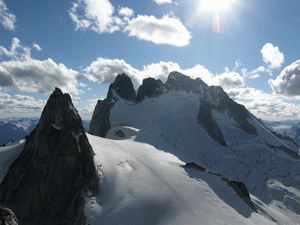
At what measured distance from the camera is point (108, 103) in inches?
6604

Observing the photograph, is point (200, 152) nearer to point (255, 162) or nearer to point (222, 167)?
point (222, 167)

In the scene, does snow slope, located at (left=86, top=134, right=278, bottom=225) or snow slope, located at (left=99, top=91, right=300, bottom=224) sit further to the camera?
snow slope, located at (left=99, top=91, right=300, bottom=224)

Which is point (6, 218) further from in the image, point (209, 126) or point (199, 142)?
point (209, 126)

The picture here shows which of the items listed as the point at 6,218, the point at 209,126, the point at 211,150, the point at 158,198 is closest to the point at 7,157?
the point at 158,198

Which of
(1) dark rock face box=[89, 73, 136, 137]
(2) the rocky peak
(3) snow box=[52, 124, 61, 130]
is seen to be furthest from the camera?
→ (2) the rocky peak

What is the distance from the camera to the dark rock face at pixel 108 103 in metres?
142

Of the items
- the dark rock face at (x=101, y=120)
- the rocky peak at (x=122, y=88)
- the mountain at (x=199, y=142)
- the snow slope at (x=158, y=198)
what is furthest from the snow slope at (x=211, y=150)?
the snow slope at (x=158, y=198)

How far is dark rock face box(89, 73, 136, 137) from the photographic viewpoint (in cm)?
14188

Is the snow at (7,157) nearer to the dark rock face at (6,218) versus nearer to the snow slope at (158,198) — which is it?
the snow slope at (158,198)

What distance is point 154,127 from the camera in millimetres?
152875

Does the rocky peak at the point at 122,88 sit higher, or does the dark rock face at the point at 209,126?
the rocky peak at the point at 122,88

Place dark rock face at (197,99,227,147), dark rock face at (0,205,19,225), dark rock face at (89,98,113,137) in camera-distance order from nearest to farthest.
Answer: dark rock face at (0,205,19,225) < dark rock face at (89,98,113,137) < dark rock face at (197,99,227,147)

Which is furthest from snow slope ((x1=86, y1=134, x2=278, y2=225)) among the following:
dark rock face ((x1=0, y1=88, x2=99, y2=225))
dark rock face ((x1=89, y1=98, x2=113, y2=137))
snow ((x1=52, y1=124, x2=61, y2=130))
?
dark rock face ((x1=89, y1=98, x2=113, y2=137))

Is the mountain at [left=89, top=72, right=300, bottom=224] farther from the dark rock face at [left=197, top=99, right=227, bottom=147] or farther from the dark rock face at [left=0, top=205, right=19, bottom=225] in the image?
the dark rock face at [left=0, top=205, right=19, bottom=225]
